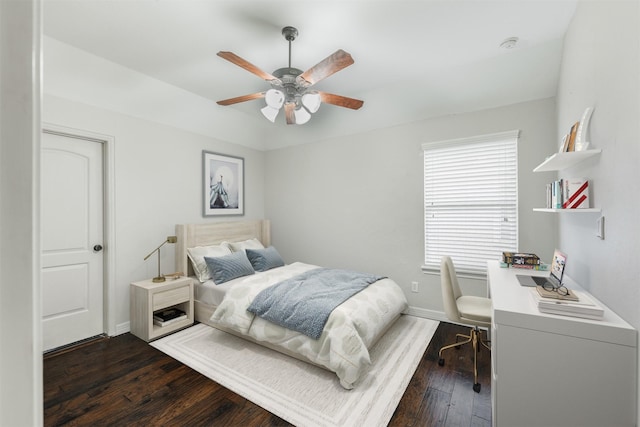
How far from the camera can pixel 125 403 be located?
2049 mm

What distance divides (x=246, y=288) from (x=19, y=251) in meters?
2.76

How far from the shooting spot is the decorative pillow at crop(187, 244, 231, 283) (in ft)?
11.4

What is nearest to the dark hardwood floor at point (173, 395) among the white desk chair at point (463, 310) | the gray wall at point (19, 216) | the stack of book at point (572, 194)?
the white desk chair at point (463, 310)

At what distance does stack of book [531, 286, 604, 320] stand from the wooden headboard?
3465mm

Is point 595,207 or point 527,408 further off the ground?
point 595,207

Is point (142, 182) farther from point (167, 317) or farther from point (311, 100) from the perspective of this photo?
point (311, 100)

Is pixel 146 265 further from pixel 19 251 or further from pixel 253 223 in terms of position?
pixel 19 251

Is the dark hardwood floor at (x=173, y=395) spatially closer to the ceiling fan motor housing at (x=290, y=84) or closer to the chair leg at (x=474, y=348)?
the chair leg at (x=474, y=348)

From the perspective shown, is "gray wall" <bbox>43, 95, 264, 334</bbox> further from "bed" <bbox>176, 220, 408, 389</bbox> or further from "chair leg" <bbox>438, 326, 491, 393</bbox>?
"chair leg" <bbox>438, 326, 491, 393</bbox>

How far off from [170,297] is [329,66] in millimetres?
2770

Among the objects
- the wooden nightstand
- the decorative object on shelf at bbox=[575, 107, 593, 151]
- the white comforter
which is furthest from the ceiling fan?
the wooden nightstand

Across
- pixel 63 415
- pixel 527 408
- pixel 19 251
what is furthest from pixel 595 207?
pixel 63 415

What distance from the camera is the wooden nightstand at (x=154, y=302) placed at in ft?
9.72

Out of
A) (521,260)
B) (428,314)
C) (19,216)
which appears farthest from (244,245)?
(19,216)
